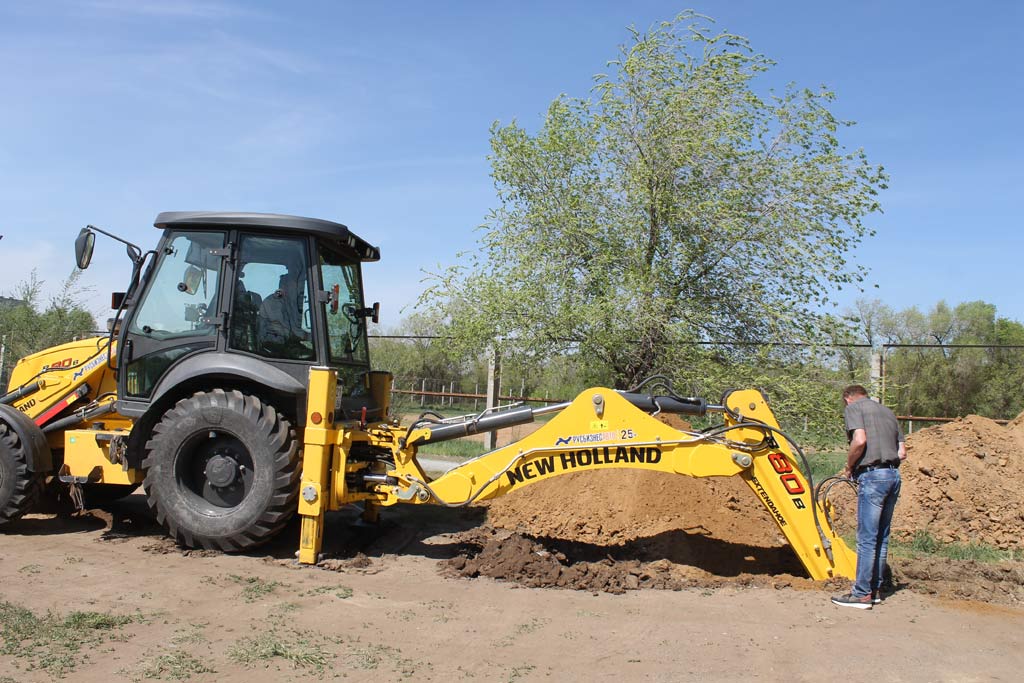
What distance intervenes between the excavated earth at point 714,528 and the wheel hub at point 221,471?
184 centimetres

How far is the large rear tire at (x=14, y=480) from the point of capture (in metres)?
6.52

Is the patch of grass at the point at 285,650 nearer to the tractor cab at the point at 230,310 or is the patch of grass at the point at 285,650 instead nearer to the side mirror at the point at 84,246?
the tractor cab at the point at 230,310

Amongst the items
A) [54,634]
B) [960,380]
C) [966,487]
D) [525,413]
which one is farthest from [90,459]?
[960,380]

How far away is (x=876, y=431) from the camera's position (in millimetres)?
5422

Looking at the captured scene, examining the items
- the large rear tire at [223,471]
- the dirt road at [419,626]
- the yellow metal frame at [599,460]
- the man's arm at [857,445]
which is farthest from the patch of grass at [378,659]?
the man's arm at [857,445]

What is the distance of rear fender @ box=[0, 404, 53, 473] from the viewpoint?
656 cm

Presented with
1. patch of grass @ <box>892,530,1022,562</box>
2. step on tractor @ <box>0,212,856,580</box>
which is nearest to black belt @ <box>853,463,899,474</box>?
step on tractor @ <box>0,212,856,580</box>

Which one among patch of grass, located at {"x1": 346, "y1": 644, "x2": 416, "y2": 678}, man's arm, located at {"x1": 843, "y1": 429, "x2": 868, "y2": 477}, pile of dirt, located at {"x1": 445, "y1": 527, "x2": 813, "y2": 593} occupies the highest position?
man's arm, located at {"x1": 843, "y1": 429, "x2": 868, "y2": 477}

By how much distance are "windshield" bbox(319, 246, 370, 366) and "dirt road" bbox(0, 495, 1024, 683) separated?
1.71 m

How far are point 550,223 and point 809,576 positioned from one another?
521 cm

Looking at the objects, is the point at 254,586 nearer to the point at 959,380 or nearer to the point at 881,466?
the point at 881,466

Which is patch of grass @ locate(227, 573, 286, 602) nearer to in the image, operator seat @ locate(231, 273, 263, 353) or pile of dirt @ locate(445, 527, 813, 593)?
pile of dirt @ locate(445, 527, 813, 593)

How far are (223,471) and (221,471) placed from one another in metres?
0.02

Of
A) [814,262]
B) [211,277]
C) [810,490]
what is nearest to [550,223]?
[814,262]
